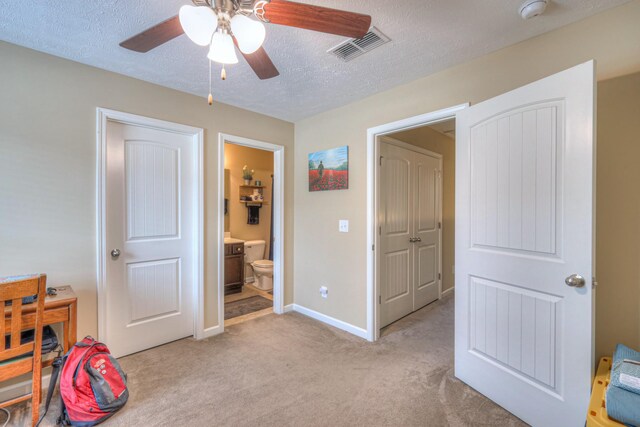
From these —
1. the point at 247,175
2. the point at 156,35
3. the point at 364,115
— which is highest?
the point at 364,115

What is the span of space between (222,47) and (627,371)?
7.20 feet

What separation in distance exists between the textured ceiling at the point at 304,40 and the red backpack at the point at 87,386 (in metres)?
1.98

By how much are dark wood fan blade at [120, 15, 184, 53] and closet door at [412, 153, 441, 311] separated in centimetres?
278

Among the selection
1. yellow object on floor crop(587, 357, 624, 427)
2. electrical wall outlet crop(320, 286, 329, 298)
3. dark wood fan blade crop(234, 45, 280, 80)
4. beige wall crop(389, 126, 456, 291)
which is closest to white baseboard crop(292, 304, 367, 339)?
electrical wall outlet crop(320, 286, 329, 298)

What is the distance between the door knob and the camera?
1408 millimetres

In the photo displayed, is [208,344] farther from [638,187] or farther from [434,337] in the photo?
[638,187]

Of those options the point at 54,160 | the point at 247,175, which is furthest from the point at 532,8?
the point at 247,175

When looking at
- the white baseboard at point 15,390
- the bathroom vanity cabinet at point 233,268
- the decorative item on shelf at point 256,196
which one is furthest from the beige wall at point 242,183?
the white baseboard at point 15,390

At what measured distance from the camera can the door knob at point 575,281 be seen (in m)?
1.41

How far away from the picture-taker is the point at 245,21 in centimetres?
109

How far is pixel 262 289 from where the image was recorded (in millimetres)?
4418

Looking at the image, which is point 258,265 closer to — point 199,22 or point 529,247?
point 529,247

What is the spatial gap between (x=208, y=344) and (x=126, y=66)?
2.44 metres

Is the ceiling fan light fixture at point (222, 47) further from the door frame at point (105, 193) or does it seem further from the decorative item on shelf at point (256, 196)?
the decorative item on shelf at point (256, 196)
